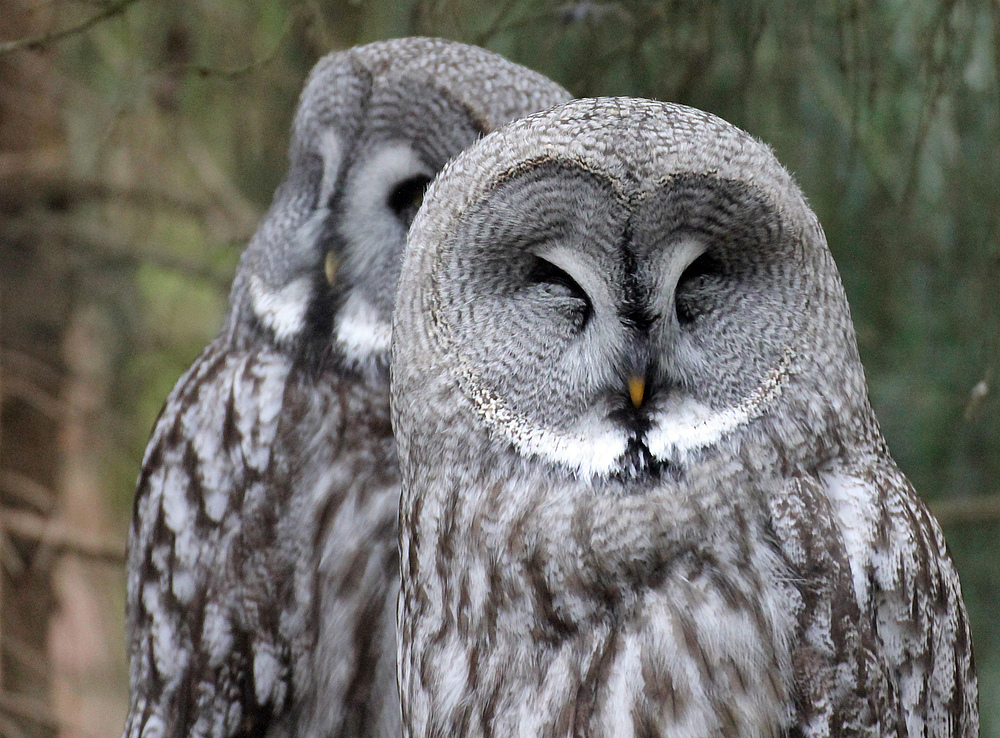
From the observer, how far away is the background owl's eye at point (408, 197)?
1.77m

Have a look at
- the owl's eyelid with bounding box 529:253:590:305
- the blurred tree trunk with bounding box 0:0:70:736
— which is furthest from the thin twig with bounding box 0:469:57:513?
the owl's eyelid with bounding box 529:253:590:305

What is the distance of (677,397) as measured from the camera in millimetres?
1428

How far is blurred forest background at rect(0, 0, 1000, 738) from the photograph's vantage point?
2.24 meters

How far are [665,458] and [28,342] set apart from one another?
2974mm

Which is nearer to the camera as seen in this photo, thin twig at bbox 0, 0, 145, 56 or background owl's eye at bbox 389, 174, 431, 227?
background owl's eye at bbox 389, 174, 431, 227

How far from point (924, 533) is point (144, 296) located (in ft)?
10.2

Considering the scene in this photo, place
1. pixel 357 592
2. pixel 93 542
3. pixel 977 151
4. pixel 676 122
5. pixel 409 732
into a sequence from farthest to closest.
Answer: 1. pixel 93 542
2. pixel 977 151
3. pixel 357 592
4. pixel 409 732
5. pixel 676 122

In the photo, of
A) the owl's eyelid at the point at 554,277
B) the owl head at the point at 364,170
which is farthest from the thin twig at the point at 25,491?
the owl's eyelid at the point at 554,277

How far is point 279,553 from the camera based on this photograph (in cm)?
187

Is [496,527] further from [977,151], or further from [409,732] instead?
[977,151]

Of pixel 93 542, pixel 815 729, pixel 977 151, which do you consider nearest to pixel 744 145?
pixel 815 729

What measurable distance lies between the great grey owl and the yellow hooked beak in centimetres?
56

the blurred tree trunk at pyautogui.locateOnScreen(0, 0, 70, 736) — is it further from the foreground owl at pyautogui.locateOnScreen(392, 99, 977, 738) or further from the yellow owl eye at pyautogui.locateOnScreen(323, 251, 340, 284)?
the foreground owl at pyautogui.locateOnScreen(392, 99, 977, 738)

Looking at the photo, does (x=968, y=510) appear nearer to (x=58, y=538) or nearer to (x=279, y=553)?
(x=279, y=553)
